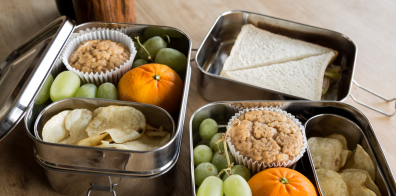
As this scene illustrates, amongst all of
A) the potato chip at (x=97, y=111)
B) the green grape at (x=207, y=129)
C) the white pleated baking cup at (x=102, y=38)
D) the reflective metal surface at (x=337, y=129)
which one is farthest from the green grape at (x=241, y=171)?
the white pleated baking cup at (x=102, y=38)

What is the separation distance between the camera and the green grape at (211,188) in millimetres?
564

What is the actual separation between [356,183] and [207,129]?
0.39 metres

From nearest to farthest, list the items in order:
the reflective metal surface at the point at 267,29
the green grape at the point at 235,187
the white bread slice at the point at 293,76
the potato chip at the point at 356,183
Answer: the green grape at the point at 235,187
the potato chip at the point at 356,183
the white bread slice at the point at 293,76
the reflective metal surface at the point at 267,29

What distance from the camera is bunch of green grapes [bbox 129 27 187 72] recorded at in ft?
2.97

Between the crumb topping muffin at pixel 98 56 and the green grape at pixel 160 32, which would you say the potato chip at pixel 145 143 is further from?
the green grape at pixel 160 32

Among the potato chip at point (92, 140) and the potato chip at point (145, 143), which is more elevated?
the potato chip at point (92, 140)

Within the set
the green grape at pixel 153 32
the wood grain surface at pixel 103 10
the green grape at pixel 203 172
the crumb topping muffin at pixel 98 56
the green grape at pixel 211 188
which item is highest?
the wood grain surface at pixel 103 10

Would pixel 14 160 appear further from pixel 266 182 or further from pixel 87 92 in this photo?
pixel 266 182

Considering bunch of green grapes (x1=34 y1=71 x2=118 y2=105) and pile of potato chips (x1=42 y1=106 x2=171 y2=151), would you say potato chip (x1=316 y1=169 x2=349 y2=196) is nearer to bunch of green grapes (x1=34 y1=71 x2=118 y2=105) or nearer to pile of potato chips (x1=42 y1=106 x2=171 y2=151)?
pile of potato chips (x1=42 y1=106 x2=171 y2=151)

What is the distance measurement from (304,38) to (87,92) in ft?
2.93

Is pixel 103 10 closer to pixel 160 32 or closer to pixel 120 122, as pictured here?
pixel 160 32

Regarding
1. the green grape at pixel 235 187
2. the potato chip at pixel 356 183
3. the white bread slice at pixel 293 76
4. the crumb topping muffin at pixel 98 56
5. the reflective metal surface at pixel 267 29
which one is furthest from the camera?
the reflective metal surface at pixel 267 29

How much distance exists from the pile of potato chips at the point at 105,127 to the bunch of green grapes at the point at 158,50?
269 mm

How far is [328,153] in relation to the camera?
74cm
